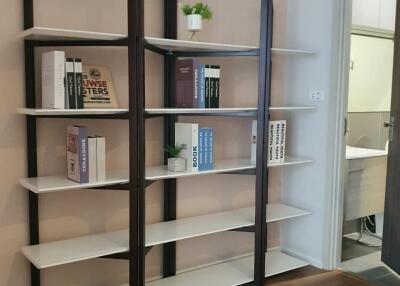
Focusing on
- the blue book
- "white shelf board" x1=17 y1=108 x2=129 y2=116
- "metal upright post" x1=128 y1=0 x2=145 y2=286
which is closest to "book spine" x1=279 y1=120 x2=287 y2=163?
the blue book

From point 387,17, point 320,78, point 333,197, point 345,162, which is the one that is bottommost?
point 333,197

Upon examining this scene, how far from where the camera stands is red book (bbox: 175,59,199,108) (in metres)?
2.68

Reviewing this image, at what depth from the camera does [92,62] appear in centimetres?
257

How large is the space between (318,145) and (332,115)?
0.81ft

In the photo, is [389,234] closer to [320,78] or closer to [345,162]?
[345,162]

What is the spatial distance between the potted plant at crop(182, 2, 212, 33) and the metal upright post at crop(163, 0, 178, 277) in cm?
16

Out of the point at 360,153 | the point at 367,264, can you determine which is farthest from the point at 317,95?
the point at 367,264

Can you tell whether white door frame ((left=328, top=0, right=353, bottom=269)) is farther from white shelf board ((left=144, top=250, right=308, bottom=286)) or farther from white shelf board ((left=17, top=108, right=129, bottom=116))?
white shelf board ((left=17, top=108, right=129, bottom=116))

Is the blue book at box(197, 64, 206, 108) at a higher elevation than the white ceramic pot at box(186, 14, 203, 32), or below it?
below

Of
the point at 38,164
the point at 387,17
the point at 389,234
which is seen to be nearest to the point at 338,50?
the point at 387,17

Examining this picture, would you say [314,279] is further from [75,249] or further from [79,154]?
[79,154]

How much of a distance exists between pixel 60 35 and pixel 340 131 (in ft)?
6.65

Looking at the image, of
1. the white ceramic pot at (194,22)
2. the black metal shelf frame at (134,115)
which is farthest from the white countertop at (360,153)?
the white ceramic pot at (194,22)

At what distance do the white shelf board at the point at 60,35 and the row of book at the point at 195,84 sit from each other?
514 millimetres
